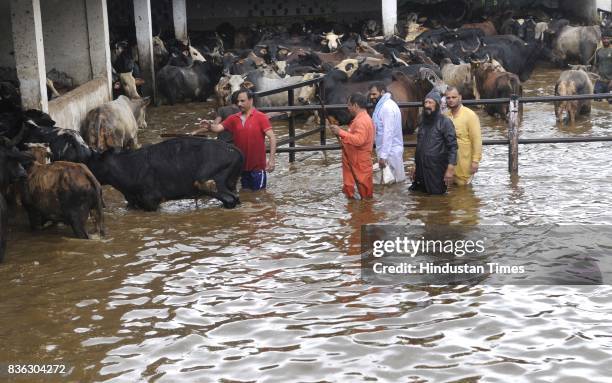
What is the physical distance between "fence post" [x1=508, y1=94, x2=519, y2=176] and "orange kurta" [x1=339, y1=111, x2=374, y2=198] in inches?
92.5

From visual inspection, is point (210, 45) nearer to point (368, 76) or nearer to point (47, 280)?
point (368, 76)

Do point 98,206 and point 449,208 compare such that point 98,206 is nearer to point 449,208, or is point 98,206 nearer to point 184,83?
point 449,208

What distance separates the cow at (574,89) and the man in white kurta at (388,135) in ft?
19.1

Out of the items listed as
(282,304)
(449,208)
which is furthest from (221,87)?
(282,304)

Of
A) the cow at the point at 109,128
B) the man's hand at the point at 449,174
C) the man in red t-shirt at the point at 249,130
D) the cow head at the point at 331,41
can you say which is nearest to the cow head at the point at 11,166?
the man in red t-shirt at the point at 249,130

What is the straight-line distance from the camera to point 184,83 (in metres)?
22.0

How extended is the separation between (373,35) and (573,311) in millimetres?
24869

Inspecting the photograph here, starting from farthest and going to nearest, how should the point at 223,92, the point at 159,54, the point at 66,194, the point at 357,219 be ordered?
1. the point at 159,54
2. the point at 223,92
3. the point at 357,219
4. the point at 66,194

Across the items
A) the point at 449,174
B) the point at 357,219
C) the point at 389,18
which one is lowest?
the point at 357,219

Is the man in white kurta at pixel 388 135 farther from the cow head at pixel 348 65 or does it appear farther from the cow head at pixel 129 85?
the cow head at pixel 348 65

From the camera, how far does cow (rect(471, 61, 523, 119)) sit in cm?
1765

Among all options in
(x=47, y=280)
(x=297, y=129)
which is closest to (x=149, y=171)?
(x=47, y=280)

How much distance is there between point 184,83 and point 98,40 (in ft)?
14.3

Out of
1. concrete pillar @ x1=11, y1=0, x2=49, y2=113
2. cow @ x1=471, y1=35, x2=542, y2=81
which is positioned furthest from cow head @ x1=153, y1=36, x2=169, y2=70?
concrete pillar @ x1=11, y1=0, x2=49, y2=113
